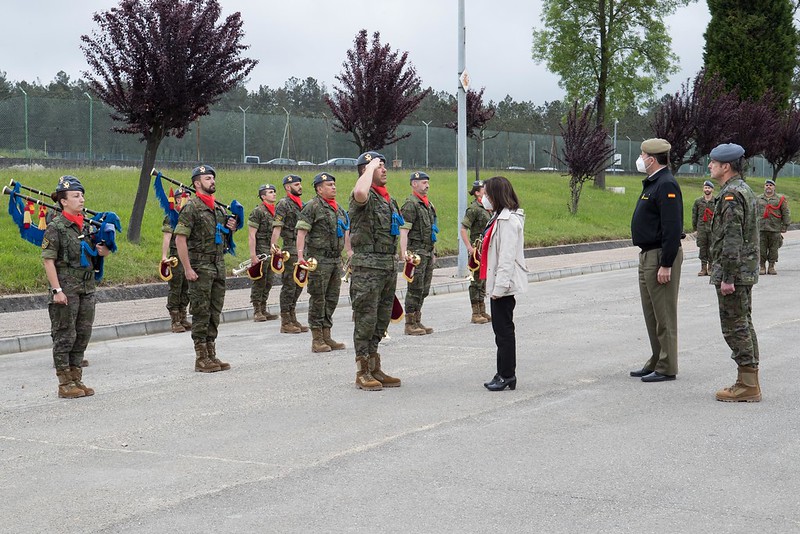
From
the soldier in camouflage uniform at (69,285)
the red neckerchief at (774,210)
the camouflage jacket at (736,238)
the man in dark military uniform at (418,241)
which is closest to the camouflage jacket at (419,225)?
the man in dark military uniform at (418,241)

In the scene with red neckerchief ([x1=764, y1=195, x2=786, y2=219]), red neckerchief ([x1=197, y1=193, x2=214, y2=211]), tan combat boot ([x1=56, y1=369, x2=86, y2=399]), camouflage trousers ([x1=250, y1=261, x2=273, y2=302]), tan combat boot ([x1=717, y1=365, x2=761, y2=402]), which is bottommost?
tan combat boot ([x1=56, y1=369, x2=86, y2=399])

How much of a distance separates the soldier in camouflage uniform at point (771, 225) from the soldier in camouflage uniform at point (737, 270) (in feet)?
40.7

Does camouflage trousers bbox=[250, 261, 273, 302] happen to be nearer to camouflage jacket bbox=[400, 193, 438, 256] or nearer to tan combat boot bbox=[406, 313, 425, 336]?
camouflage jacket bbox=[400, 193, 438, 256]

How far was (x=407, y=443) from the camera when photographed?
6992 millimetres

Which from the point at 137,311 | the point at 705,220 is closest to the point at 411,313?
the point at 137,311

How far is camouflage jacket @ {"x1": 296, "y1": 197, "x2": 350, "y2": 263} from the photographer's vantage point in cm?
1186

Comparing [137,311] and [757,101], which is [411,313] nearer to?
[137,311]

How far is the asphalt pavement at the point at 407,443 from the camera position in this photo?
18.0ft

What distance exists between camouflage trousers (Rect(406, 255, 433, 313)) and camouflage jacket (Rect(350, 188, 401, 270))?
3816 mm

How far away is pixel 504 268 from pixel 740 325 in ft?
Result: 6.55

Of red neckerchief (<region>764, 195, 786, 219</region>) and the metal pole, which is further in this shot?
the metal pole

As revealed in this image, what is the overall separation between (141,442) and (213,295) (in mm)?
3358

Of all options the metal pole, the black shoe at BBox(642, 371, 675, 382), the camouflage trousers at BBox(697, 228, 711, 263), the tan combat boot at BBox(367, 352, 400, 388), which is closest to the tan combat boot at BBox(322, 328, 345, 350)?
the tan combat boot at BBox(367, 352, 400, 388)

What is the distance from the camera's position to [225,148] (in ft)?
114
